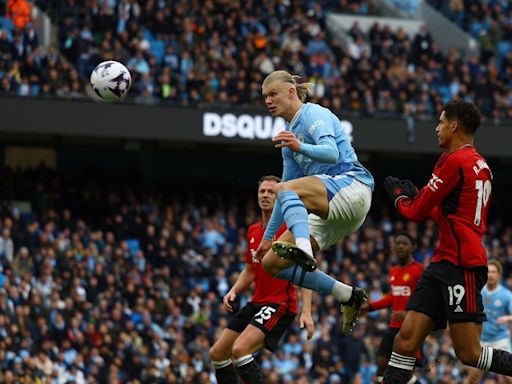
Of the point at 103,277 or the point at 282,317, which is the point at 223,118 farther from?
the point at 282,317

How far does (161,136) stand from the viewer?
26203 mm

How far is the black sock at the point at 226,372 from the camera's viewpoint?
12.2m

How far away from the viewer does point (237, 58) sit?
88.5 ft

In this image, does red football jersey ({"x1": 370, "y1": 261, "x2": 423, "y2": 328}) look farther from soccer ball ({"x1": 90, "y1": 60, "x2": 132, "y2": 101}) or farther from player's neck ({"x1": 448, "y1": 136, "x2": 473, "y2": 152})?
player's neck ({"x1": 448, "y1": 136, "x2": 473, "y2": 152})

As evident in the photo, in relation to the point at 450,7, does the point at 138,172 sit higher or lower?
lower

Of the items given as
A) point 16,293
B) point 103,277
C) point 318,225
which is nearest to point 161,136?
point 103,277

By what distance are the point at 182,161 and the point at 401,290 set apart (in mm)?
16014

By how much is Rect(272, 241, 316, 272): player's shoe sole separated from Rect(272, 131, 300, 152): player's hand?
75 centimetres

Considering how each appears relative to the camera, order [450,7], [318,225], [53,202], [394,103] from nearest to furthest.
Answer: [318,225]
[53,202]
[394,103]
[450,7]

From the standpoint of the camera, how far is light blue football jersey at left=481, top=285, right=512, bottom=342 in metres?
14.8

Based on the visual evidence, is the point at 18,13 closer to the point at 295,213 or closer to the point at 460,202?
the point at 295,213

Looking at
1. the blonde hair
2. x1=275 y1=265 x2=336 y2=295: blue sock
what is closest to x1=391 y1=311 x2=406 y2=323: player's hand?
x1=275 y1=265 x2=336 y2=295: blue sock

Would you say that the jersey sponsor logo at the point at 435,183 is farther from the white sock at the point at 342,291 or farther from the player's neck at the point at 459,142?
the white sock at the point at 342,291

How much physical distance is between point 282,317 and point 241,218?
47.2ft
